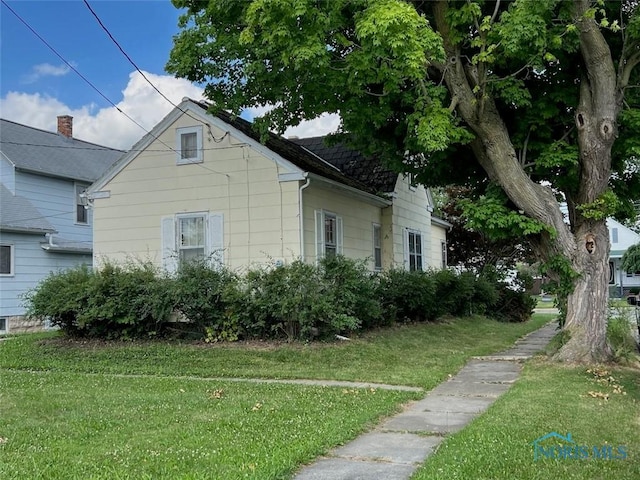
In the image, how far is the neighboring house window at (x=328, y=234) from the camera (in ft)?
48.7

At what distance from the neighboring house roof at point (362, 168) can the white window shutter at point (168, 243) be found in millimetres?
5832

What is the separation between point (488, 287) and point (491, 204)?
36.4 feet

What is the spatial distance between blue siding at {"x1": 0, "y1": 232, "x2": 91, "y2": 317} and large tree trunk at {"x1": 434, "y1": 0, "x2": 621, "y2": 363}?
14.5m

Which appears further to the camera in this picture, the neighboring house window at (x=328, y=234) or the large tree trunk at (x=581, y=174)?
the neighboring house window at (x=328, y=234)

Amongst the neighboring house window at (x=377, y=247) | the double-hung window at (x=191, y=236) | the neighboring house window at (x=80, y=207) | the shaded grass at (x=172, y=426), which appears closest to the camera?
the shaded grass at (x=172, y=426)

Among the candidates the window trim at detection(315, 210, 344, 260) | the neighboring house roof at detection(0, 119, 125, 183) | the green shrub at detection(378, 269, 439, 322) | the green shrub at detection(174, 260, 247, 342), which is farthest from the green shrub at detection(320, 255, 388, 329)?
the neighboring house roof at detection(0, 119, 125, 183)

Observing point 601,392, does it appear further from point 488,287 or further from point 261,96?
point 488,287

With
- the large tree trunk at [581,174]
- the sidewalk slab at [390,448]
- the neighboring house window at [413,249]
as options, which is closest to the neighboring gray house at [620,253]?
the neighboring house window at [413,249]

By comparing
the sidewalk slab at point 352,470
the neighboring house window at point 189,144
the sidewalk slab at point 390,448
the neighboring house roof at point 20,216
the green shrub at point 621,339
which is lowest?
the sidewalk slab at point 390,448

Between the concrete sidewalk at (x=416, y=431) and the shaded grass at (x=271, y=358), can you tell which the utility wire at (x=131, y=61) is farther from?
the concrete sidewalk at (x=416, y=431)

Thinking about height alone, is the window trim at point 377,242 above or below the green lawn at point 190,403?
above

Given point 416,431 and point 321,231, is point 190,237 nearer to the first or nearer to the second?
point 321,231

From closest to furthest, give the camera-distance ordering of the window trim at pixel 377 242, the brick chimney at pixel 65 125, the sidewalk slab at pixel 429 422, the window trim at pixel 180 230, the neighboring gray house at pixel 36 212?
the sidewalk slab at pixel 429 422 → the window trim at pixel 180 230 → the window trim at pixel 377 242 → the neighboring gray house at pixel 36 212 → the brick chimney at pixel 65 125

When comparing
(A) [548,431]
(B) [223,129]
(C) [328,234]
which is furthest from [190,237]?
(A) [548,431]
